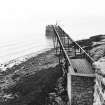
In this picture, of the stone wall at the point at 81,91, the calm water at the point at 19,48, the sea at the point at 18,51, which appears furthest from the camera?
the calm water at the point at 19,48

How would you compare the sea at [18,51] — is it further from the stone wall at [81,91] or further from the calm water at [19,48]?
the stone wall at [81,91]

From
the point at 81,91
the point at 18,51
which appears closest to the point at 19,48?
the point at 18,51

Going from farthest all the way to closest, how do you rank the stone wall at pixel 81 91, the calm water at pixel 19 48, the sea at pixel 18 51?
the calm water at pixel 19 48, the sea at pixel 18 51, the stone wall at pixel 81 91

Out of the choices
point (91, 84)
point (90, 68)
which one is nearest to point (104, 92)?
point (91, 84)

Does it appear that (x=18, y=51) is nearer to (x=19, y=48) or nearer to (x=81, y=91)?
(x=19, y=48)

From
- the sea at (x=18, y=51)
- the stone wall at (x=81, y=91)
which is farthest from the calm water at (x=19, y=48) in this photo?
the stone wall at (x=81, y=91)

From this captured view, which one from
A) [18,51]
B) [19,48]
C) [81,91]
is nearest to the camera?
[81,91]

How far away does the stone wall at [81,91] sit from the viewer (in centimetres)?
1123

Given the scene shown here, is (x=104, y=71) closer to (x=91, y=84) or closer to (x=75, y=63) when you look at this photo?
(x=91, y=84)

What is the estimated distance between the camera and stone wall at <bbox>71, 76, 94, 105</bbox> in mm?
11232

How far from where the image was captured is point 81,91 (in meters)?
11.5

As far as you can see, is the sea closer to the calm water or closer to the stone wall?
the calm water

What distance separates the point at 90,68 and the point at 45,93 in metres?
4.78

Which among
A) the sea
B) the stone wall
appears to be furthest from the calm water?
the stone wall
